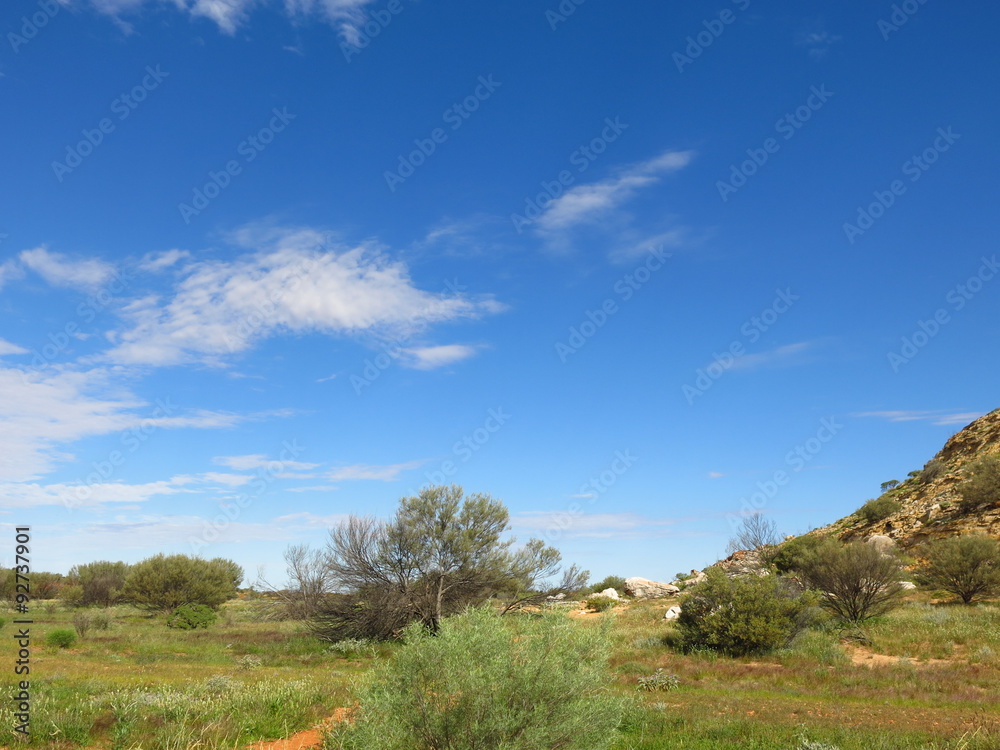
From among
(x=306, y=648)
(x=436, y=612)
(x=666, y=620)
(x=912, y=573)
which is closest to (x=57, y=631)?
(x=306, y=648)

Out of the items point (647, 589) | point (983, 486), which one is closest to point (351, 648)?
point (647, 589)

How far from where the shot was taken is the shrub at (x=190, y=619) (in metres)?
32.7

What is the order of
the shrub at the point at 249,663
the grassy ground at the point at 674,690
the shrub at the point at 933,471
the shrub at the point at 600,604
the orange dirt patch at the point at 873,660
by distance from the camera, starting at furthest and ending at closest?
the shrub at the point at 933,471 → the shrub at the point at 600,604 → the shrub at the point at 249,663 → the orange dirt patch at the point at 873,660 → the grassy ground at the point at 674,690

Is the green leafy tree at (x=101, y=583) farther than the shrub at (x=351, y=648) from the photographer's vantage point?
Yes

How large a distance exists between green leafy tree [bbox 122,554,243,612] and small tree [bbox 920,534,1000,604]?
4411cm

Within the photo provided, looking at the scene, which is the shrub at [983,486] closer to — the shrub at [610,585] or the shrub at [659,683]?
the shrub at [610,585]

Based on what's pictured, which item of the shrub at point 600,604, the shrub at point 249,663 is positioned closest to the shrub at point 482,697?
the shrub at point 249,663

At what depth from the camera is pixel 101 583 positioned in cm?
4828

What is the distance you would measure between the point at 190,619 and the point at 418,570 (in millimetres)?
15749

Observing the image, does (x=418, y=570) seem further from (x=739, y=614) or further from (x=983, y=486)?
(x=983, y=486)

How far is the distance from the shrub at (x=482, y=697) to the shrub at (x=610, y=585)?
4582 cm

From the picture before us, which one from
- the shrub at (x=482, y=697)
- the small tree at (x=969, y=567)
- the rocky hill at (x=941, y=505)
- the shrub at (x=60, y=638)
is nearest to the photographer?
the shrub at (x=482, y=697)

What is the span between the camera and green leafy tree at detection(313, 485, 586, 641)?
1022 inches

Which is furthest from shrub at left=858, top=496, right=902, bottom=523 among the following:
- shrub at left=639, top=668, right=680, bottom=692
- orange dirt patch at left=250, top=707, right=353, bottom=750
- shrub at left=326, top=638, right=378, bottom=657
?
orange dirt patch at left=250, top=707, right=353, bottom=750
